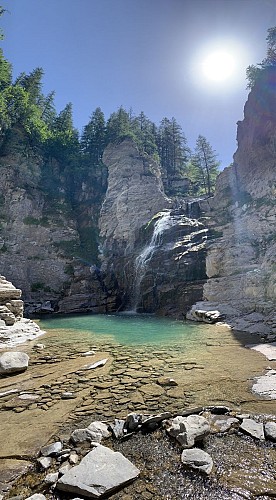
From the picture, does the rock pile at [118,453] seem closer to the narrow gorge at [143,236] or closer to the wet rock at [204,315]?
Answer: the narrow gorge at [143,236]

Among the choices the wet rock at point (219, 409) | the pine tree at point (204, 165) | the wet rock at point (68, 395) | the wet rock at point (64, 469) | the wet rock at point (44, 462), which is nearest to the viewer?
the wet rock at point (64, 469)

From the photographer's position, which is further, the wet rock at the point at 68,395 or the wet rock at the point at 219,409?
the wet rock at the point at 68,395

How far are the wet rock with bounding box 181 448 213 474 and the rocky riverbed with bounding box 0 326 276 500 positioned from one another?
3.9 inches

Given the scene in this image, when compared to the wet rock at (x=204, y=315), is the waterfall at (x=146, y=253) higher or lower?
higher

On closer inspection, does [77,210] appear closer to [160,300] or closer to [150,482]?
[160,300]

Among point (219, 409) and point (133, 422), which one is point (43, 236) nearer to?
point (133, 422)

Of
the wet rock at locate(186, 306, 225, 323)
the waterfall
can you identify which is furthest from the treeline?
the wet rock at locate(186, 306, 225, 323)

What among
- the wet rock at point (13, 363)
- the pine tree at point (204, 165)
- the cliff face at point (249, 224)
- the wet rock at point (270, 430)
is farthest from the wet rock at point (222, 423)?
the pine tree at point (204, 165)

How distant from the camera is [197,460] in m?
3.73

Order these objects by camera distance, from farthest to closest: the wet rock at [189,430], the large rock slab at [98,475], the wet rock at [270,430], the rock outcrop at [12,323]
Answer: the rock outcrop at [12,323] → the wet rock at [270,430] → the wet rock at [189,430] → the large rock slab at [98,475]

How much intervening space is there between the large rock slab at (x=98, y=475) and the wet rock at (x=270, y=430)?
229cm

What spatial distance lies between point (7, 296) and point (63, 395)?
1265 cm

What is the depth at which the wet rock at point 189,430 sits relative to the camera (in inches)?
165

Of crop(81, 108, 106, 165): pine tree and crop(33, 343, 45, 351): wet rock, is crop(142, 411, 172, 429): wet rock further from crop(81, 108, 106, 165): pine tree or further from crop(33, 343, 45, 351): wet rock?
crop(81, 108, 106, 165): pine tree
